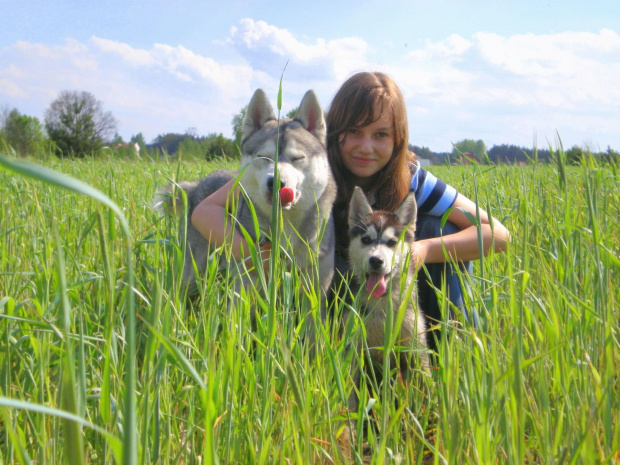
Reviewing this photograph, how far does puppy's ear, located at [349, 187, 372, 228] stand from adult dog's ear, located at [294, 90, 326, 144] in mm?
615

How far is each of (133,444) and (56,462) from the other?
0.77m

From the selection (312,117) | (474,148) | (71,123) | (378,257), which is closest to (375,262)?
(378,257)

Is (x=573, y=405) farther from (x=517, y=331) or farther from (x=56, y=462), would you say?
(x=56, y=462)

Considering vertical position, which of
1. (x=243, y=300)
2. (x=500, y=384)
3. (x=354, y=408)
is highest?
(x=243, y=300)

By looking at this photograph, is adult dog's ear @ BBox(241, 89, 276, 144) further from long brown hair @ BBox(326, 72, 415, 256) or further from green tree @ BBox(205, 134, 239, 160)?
green tree @ BBox(205, 134, 239, 160)

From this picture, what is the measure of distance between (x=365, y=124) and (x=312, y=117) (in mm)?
420

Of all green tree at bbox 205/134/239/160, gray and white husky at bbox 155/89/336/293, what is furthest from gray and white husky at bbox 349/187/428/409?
green tree at bbox 205/134/239/160

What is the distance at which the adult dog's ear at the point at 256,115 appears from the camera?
3.60 metres

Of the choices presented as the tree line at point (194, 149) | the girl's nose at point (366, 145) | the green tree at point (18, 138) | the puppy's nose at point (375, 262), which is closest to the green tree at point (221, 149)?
the tree line at point (194, 149)

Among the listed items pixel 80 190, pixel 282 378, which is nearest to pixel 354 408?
pixel 282 378

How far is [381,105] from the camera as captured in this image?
11.9 ft

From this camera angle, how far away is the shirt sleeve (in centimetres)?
373

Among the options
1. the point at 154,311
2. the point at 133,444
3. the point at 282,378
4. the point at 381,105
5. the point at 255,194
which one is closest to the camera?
the point at 133,444

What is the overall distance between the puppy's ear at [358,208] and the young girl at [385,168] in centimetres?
42
